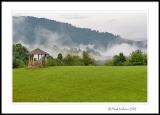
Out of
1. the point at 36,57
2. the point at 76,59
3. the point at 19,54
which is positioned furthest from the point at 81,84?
the point at 19,54

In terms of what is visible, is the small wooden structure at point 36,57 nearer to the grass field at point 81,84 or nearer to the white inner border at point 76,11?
the grass field at point 81,84

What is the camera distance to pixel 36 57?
898cm

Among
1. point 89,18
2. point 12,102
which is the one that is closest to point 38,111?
point 12,102

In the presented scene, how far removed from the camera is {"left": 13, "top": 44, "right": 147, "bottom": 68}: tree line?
29.4 ft

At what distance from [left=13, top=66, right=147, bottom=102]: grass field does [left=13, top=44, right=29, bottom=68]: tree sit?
4 centimetres

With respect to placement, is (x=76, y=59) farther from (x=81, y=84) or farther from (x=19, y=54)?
(x=19, y=54)

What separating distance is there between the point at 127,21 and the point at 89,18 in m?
0.27

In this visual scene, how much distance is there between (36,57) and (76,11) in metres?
0.43

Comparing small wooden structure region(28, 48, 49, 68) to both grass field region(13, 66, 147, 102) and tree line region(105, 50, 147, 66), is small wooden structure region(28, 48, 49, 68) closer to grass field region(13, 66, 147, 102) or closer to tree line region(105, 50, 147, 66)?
grass field region(13, 66, 147, 102)

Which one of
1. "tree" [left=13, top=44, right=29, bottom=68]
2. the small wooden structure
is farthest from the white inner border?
the small wooden structure

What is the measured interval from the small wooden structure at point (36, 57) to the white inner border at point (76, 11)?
15 cm

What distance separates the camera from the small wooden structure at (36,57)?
8969mm

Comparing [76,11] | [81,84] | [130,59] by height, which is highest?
[76,11]

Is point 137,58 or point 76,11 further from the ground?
point 76,11
